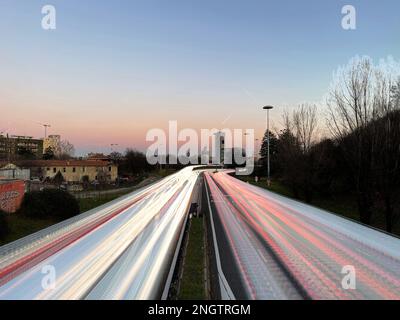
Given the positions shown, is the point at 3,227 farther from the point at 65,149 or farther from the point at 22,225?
the point at 65,149

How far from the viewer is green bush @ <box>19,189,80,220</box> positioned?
74.0 ft

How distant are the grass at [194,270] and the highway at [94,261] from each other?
0.49 meters

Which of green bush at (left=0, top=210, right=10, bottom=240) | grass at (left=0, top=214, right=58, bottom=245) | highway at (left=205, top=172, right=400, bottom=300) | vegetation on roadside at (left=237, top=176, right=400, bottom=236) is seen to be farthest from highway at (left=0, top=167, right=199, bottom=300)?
vegetation on roadside at (left=237, top=176, right=400, bottom=236)

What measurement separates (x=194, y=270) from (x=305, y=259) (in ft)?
11.9

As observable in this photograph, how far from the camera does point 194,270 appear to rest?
32.8 feet

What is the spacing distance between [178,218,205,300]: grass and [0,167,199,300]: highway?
1.62ft

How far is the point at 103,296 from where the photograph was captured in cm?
802

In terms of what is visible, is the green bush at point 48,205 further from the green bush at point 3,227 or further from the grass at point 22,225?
the green bush at point 3,227

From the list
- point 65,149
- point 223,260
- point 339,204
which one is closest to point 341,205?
point 339,204

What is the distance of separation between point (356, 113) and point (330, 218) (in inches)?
238

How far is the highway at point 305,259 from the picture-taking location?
8.27 m

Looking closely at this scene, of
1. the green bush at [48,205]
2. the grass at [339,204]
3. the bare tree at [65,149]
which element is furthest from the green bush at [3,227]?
the bare tree at [65,149]

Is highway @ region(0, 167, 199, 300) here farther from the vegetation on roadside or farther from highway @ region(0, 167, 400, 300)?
the vegetation on roadside
